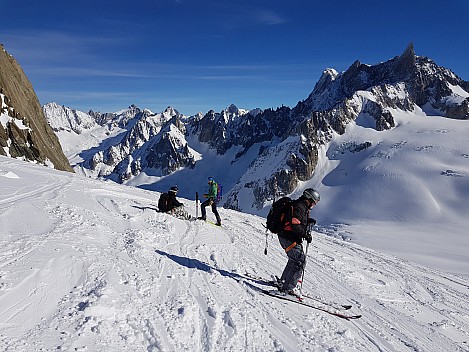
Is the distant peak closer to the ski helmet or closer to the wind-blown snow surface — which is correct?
the wind-blown snow surface

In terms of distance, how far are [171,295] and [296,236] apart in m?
3.05

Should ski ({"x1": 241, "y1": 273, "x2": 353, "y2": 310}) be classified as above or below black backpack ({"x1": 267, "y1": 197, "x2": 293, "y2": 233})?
below

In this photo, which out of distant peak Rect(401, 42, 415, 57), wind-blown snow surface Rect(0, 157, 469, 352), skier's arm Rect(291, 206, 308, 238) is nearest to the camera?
wind-blown snow surface Rect(0, 157, 469, 352)

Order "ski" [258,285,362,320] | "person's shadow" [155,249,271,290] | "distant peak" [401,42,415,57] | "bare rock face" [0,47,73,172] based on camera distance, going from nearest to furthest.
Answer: "ski" [258,285,362,320] < "person's shadow" [155,249,271,290] < "bare rock face" [0,47,73,172] < "distant peak" [401,42,415,57]

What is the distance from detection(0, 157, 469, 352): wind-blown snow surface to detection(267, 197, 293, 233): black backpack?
1633 millimetres

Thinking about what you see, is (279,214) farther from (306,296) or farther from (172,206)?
(172,206)

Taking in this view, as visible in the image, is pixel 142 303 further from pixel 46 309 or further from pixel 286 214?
pixel 286 214

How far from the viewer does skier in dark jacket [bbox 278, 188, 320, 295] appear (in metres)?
7.55

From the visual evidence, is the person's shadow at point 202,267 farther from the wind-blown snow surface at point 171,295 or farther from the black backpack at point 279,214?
the black backpack at point 279,214

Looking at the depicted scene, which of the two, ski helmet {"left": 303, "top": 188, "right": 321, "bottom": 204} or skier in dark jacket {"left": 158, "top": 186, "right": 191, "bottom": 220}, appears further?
skier in dark jacket {"left": 158, "top": 186, "right": 191, "bottom": 220}

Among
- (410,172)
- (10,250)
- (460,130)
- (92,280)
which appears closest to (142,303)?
(92,280)

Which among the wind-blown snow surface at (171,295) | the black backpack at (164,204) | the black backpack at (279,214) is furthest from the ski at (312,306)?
the black backpack at (164,204)

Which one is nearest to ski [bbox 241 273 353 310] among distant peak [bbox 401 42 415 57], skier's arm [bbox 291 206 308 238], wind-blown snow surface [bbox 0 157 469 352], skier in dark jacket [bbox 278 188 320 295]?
wind-blown snow surface [bbox 0 157 469 352]

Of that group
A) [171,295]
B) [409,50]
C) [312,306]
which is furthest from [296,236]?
[409,50]
